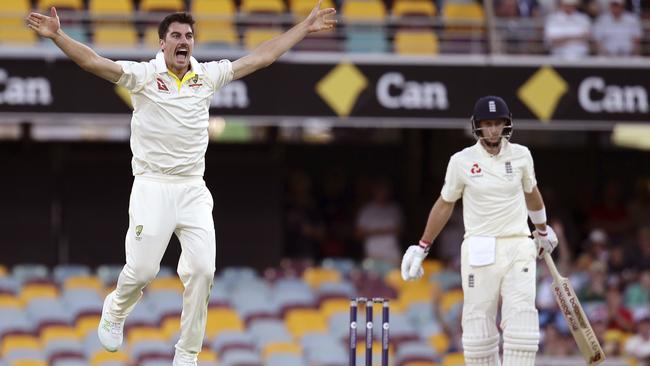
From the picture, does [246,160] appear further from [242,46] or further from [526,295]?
[526,295]

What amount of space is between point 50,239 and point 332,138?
3564mm

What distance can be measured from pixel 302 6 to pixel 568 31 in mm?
2697

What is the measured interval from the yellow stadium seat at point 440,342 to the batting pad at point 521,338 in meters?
5.30

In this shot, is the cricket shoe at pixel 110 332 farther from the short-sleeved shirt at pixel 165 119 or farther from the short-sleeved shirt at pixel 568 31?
the short-sleeved shirt at pixel 568 31

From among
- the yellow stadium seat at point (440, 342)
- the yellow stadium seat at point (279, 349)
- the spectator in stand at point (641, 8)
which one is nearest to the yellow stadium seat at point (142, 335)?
the yellow stadium seat at point (279, 349)

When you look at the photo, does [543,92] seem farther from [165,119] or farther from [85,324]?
[165,119]

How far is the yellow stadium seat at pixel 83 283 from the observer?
643 inches

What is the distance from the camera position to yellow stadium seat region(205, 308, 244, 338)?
1572cm

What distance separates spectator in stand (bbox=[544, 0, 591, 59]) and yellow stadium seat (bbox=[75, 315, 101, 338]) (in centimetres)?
523

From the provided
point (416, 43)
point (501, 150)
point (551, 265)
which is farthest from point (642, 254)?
point (501, 150)

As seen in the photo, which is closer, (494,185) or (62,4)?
(494,185)

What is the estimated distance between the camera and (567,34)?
16719mm

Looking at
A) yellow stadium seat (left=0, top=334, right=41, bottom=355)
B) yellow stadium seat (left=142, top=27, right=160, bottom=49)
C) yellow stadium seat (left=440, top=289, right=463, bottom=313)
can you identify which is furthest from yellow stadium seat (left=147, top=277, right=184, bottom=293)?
yellow stadium seat (left=440, top=289, right=463, bottom=313)

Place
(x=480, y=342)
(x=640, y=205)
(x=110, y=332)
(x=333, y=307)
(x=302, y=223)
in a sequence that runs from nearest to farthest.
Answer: (x=110, y=332) → (x=480, y=342) → (x=333, y=307) → (x=302, y=223) → (x=640, y=205)
